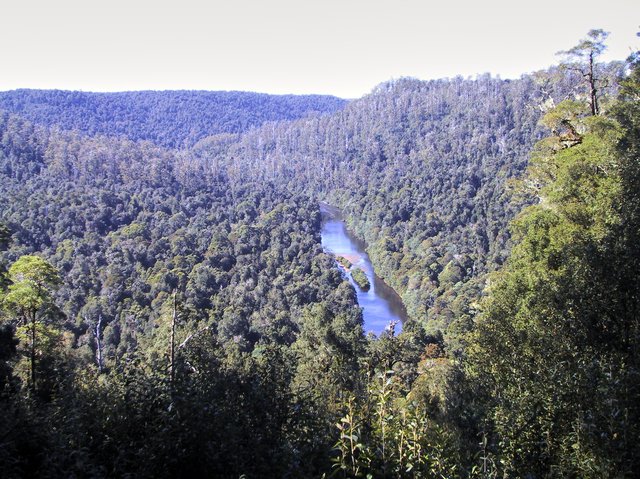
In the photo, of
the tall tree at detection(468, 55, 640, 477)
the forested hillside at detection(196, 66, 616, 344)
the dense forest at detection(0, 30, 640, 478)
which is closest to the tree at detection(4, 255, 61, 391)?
the dense forest at detection(0, 30, 640, 478)

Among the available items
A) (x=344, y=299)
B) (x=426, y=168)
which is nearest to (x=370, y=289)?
(x=344, y=299)

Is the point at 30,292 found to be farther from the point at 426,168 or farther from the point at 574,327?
the point at 426,168

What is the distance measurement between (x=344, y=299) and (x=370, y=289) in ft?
43.9

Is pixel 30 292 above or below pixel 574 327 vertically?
below

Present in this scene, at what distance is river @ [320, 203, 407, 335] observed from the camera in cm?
5072

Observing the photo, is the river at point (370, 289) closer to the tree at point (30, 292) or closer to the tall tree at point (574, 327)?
the tall tree at point (574, 327)

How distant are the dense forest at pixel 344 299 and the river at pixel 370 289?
1.99 m

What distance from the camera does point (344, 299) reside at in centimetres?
4850

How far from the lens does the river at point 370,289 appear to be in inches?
1997

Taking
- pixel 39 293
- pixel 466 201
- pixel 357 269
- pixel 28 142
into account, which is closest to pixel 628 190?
pixel 39 293

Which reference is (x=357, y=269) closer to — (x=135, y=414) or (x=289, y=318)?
(x=289, y=318)

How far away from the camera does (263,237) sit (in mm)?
68562

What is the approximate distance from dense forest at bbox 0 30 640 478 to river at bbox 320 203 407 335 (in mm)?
1992

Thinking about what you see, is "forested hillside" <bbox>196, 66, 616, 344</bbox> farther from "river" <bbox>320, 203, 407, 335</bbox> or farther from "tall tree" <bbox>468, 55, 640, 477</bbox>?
"tall tree" <bbox>468, 55, 640, 477</bbox>
